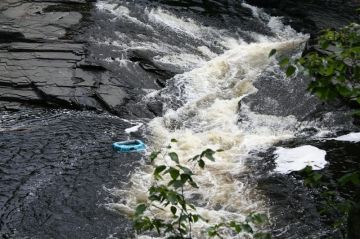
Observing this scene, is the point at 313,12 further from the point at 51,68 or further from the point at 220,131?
the point at 51,68

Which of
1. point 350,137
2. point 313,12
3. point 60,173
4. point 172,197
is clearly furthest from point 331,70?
point 313,12

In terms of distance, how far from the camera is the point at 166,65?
10875mm

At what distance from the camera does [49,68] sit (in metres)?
10.2

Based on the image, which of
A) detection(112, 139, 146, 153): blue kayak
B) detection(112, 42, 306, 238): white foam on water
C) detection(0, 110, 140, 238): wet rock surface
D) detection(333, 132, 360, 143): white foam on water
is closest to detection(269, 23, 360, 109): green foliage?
detection(112, 42, 306, 238): white foam on water

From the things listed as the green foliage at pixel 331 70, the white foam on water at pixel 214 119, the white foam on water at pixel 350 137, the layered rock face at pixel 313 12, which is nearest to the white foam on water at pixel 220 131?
the white foam on water at pixel 214 119

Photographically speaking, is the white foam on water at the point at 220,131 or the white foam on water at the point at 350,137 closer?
the white foam on water at the point at 220,131

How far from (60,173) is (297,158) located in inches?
139

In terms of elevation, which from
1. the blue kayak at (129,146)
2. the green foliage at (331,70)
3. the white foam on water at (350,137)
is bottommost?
the blue kayak at (129,146)

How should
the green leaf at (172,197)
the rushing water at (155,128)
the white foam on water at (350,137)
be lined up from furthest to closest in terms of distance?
the white foam on water at (350,137) < the rushing water at (155,128) < the green leaf at (172,197)

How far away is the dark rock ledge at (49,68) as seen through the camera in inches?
367

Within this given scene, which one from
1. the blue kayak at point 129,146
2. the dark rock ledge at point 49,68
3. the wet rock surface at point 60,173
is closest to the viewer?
the wet rock surface at point 60,173

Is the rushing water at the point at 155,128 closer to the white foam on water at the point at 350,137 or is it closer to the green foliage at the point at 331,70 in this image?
the white foam on water at the point at 350,137

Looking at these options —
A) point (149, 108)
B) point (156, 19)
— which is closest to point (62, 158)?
point (149, 108)

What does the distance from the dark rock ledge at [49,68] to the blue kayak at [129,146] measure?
1.48 metres
